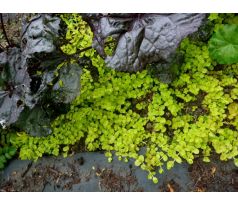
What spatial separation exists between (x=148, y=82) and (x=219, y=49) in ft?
2.02

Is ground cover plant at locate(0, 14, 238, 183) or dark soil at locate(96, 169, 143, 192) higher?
ground cover plant at locate(0, 14, 238, 183)

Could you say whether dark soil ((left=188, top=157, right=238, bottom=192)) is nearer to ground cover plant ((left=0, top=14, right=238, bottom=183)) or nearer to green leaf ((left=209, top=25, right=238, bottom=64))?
ground cover plant ((left=0, top=14, right=238, bottom=183))

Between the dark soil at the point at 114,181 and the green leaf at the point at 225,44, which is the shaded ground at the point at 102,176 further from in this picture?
the green leaf at the point at 225,44

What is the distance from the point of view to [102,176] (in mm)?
2793

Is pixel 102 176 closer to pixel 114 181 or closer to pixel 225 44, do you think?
pixel 114 181

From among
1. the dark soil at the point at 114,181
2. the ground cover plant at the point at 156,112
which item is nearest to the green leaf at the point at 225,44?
the ground cover plant at the point at 156,112

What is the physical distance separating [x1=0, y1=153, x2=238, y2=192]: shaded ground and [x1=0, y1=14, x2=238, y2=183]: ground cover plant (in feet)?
0.22

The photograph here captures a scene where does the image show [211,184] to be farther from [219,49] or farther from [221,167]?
[219,49]

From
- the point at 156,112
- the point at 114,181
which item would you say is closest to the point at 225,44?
the point at 156,112

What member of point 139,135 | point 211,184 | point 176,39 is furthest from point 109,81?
point 211,184

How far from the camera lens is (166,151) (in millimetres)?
2701

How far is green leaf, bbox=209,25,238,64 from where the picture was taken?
2570 millimetres

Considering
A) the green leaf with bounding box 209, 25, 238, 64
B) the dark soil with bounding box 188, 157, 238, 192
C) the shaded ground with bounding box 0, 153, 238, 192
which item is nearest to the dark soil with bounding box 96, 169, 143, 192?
the shaded ground with bounding box 0, 153, 238, 192

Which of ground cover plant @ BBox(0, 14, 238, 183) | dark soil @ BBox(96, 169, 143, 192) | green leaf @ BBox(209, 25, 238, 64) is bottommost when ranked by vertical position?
dark soil @ BBox(96, 169, 143, 192)
